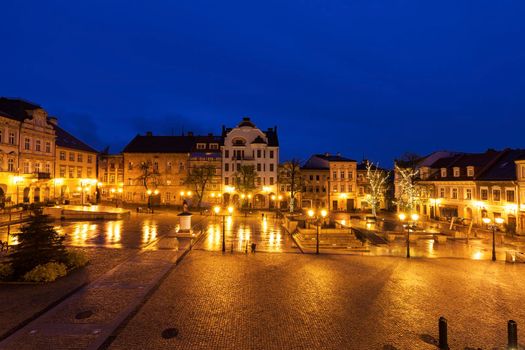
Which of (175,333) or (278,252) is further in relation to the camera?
(278,252)

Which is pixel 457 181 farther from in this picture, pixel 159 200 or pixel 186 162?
pixel 159 200

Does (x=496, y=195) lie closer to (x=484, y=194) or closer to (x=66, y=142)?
(x=484, y=194)

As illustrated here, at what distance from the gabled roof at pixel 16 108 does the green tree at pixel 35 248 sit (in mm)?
37031

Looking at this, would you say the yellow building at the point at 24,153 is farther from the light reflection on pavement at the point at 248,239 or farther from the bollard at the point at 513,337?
the bollard at the point at 513,337

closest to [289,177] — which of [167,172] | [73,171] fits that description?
[167,172]

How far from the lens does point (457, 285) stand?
1410 cm

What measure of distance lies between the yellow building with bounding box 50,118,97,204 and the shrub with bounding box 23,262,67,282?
38745mm

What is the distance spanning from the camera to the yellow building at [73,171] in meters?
49.8

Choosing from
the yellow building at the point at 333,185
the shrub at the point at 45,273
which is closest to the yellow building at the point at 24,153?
the shrub at the point at 45,273

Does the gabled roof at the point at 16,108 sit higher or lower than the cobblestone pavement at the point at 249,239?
higher

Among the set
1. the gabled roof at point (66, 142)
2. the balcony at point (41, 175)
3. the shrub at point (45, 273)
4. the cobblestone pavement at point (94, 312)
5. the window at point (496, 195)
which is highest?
the gabled roof at point (66, 142)

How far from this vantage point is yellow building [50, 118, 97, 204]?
49781 mm

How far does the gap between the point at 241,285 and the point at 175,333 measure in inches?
185

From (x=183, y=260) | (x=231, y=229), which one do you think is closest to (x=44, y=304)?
(x=183, y=260)
